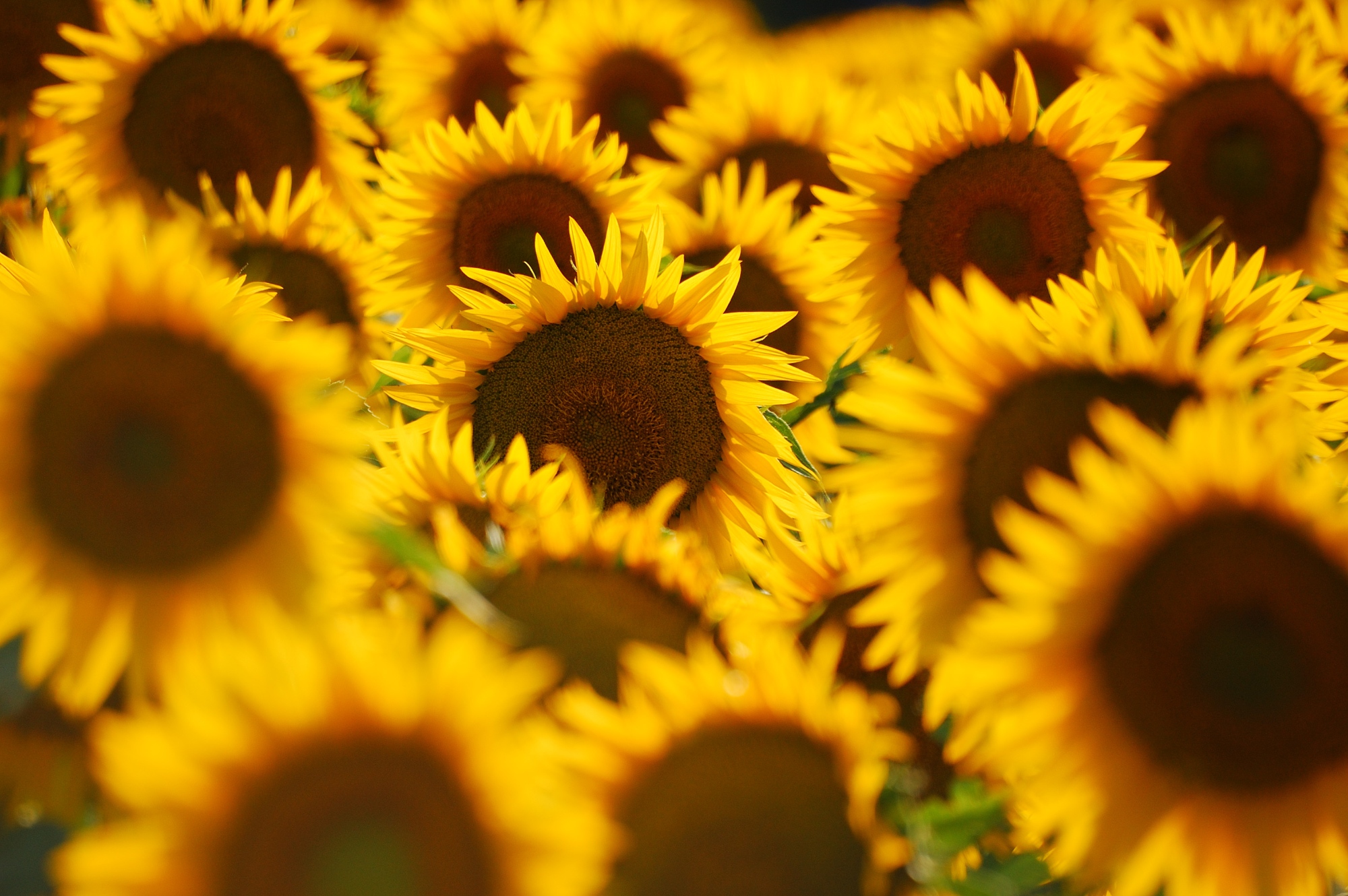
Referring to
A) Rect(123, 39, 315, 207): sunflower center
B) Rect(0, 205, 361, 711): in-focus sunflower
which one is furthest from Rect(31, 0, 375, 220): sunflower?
Rect(0, 205, 361, 711): in-focus sunflower

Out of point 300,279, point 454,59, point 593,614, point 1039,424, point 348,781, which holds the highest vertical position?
point 1039,424

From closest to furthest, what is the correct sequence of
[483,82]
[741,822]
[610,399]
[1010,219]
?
[741,822] → [610,399] → [1010,219] → [483,82]

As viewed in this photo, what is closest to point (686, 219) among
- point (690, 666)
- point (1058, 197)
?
point (1058, 197)

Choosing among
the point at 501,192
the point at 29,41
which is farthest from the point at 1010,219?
the point at 29,41

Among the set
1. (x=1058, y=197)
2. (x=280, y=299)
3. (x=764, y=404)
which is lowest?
(x=280, y=299)

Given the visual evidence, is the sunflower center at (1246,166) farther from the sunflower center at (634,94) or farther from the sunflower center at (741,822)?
the sunflower center at (741,822)

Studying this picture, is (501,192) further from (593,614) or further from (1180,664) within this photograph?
(1180,664)

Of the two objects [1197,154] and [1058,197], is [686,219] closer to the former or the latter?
[1058,197]
